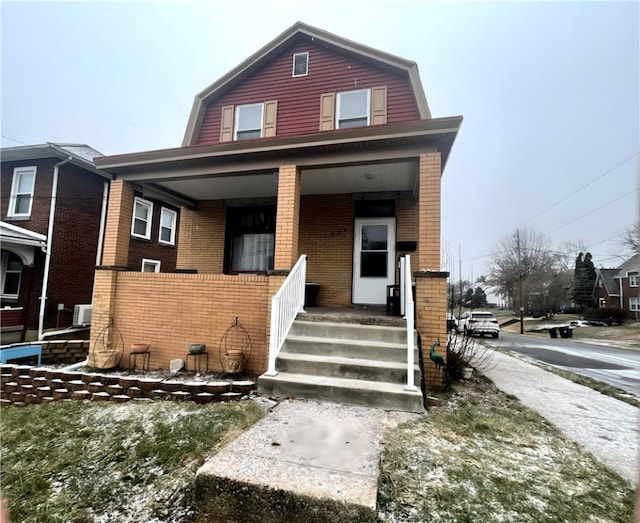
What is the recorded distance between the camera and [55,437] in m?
3.59

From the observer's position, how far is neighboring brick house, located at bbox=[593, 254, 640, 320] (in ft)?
108

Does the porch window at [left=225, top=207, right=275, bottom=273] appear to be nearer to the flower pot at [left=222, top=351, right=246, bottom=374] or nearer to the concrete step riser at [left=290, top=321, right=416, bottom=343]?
the flower pot at [left=222, top=351, right=246, bottom=374]

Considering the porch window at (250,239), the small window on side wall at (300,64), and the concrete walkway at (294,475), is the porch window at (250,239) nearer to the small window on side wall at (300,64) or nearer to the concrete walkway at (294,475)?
the small window on side wall at (300,64)

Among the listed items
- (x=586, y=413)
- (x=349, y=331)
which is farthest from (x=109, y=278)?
(x=586, y=413)

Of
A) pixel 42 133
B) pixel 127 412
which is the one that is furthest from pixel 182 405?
pixel 42 133

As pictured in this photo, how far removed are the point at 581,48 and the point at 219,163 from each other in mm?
9870

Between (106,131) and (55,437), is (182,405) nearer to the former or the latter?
(55,437)

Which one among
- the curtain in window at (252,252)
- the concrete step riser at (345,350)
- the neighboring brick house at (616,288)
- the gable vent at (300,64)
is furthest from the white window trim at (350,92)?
the neighboring brick house at (616,288)

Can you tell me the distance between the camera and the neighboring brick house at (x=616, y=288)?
108ft

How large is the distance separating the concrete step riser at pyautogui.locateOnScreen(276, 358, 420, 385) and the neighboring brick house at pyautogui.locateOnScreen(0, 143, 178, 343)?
10108mm

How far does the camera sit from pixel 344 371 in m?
4.27

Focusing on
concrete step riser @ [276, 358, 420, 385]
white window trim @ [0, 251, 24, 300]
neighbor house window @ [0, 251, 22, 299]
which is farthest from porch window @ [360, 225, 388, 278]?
neighbor house window @ [0, 251, 22, 299]

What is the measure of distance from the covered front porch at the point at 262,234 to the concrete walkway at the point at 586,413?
193 centimetres

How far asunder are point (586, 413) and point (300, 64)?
9.82 metres
